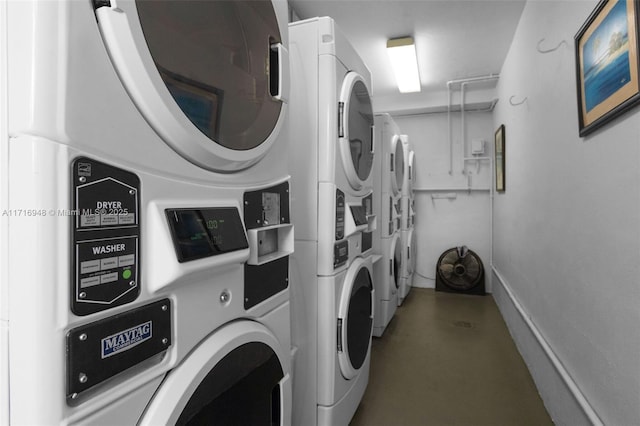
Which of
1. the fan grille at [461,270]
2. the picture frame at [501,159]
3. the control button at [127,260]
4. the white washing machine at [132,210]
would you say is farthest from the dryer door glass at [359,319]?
the fan grille at [461,270]

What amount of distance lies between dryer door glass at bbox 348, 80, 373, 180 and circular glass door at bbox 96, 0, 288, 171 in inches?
28.8

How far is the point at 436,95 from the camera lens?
491cm

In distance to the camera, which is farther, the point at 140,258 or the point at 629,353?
the point at 629,353

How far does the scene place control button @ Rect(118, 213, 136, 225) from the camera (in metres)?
0.56

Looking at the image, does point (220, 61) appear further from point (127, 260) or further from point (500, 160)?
point (500, 160)

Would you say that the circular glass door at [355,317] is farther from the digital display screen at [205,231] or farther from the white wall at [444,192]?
the white wall at [444,192]

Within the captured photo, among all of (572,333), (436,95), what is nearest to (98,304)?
(572,333)

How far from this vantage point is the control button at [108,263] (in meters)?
0.53

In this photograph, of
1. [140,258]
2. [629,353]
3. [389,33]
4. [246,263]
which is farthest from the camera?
[389,33]

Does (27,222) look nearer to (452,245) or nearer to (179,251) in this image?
(179,251)

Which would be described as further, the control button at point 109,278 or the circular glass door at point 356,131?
the circular glass door at point 356,131

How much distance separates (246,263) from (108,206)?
399 millimetres

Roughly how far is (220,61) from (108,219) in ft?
1.32

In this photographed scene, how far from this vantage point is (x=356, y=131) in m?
1.72
